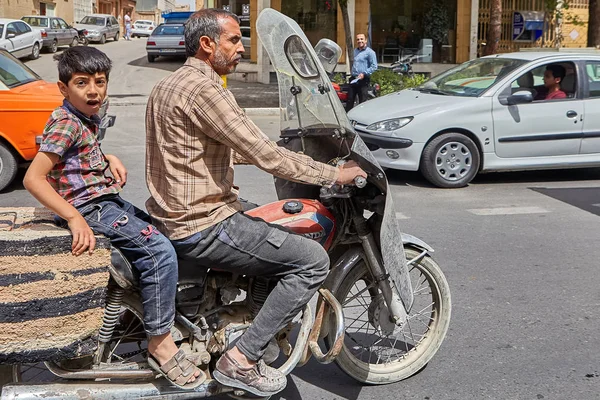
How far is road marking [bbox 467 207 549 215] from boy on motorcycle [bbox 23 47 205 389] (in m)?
5.14

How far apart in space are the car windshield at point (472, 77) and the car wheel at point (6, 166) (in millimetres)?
5436

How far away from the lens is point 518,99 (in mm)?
8953

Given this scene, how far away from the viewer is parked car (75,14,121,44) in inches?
1586

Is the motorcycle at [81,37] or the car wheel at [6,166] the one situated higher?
the motorcycle at [81,37]

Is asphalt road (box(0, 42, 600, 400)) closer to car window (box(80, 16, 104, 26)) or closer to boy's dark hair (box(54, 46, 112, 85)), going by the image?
boy's dark hair (box(54, 46, 112, 85))

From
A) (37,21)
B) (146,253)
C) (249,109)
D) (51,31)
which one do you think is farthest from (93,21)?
(146,253)

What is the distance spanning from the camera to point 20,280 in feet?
8.92

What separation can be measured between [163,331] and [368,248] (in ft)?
3.51

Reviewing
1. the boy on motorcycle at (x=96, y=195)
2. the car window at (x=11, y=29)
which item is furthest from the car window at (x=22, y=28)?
the boy on motorcycle at (x=96, y=195)

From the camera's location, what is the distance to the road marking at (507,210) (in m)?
7.64

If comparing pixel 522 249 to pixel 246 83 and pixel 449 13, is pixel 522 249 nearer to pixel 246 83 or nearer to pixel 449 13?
pixel 246 83

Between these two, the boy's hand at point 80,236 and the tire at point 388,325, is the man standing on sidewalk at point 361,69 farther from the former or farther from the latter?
the boy's hand at point 80,236

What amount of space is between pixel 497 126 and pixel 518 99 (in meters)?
0.43

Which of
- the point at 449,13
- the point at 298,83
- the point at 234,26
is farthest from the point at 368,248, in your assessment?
the point at 449,13
